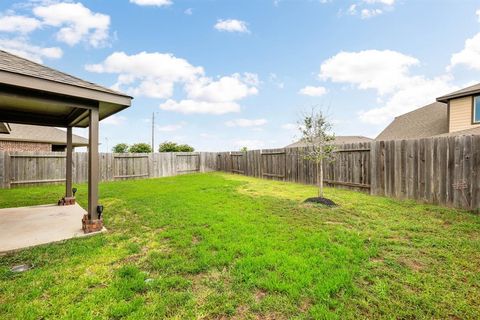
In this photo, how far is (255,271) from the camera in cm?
258

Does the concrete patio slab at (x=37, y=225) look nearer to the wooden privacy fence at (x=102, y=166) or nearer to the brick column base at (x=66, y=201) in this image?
the brick column base at (x=66, y=201)

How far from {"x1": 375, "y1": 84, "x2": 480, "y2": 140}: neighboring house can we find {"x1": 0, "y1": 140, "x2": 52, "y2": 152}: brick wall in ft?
79.1

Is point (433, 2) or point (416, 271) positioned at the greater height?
point (433, 2)

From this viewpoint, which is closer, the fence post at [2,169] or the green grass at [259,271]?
the green grass at [259,271]

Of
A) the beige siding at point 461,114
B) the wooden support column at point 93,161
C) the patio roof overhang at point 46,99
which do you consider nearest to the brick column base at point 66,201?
the patio roof overhang at point 46,99

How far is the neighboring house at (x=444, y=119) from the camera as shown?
10.3m

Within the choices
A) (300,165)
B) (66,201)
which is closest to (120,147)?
(66,201)

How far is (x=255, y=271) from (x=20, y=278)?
262cm

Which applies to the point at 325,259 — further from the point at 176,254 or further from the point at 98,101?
the point at 98,101

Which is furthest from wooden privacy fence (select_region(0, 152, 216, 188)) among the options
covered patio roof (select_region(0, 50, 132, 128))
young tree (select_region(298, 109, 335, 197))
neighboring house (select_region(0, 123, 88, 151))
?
young tree (select_region(298, 109, 335, 197))

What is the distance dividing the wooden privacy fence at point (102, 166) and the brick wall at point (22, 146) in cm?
655

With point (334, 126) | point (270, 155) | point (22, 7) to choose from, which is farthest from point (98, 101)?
point (270, 155)

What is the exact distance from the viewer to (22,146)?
1524 cm

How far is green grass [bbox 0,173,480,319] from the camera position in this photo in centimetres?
198
